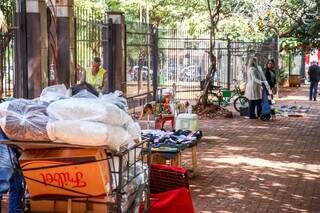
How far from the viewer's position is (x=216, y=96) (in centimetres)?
2072

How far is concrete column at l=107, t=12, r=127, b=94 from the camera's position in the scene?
574 inches

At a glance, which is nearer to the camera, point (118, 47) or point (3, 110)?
point (3, 110)

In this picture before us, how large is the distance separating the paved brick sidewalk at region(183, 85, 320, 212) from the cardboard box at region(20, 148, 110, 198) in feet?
13.1

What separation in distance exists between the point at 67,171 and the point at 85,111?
0.35 metres

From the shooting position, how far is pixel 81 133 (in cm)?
321

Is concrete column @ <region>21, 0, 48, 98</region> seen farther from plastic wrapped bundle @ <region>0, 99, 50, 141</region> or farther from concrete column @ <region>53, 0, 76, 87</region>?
plastic wrapped bundle @ <region>0, 99, 50, 141</region>

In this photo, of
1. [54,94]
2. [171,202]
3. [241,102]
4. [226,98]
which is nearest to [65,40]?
[171,202]

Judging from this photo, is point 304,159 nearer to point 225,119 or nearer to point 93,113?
point 225,119

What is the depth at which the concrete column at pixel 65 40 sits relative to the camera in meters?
11.6

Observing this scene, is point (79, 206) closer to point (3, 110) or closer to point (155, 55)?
point (3, 110)

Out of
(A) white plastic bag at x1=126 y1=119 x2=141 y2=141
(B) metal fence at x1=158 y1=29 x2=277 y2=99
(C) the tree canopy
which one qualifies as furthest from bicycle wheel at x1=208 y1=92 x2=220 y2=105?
(A) white plastic bag at x1=126 y1=119 x2=141 y2=141

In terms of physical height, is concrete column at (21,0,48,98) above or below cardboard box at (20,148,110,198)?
above

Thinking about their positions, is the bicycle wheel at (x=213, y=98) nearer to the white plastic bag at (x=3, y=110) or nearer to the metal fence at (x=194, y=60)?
the metal fence at (x=194, y=60)

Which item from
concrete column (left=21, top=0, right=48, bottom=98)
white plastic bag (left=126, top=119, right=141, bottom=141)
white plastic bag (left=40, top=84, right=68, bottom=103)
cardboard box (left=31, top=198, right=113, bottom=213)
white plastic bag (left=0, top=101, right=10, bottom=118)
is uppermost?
concrete column (left=21, top=0, right=48, bottom=98)
